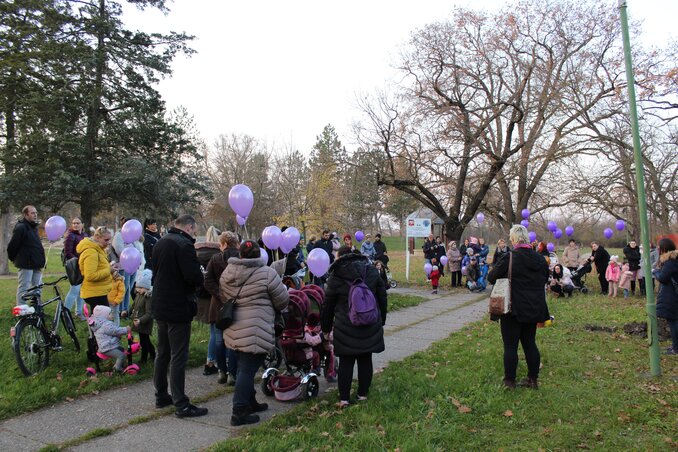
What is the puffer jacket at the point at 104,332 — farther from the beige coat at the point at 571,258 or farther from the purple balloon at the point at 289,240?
the beige coat at the point at 571,258

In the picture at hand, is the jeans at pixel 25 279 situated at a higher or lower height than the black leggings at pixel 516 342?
higher

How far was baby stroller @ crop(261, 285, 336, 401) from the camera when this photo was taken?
518 cm

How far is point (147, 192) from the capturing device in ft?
55.7

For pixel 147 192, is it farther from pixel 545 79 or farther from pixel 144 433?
pixel 545 79

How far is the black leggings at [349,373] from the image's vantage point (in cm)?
491

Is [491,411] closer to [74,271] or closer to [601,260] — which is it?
[74,271]

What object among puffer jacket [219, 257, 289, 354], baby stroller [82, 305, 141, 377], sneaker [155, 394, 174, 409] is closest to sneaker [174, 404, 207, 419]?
sneaker [155, 394, 174, 409]

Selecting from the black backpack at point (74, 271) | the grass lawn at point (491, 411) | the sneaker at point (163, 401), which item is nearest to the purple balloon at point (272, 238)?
the black backpack at point (74, 271)

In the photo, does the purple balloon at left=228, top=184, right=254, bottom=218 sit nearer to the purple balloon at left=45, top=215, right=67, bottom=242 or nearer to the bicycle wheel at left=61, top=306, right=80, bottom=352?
the bicycle wheel at left=61, top=306, right=80, bottom=352

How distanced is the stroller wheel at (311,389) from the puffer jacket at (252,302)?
2.72ft

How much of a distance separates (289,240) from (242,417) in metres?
4.72

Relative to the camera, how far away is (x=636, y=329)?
871cm

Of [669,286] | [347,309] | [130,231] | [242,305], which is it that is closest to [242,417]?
[242,305]

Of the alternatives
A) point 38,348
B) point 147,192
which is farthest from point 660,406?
point 147,192
